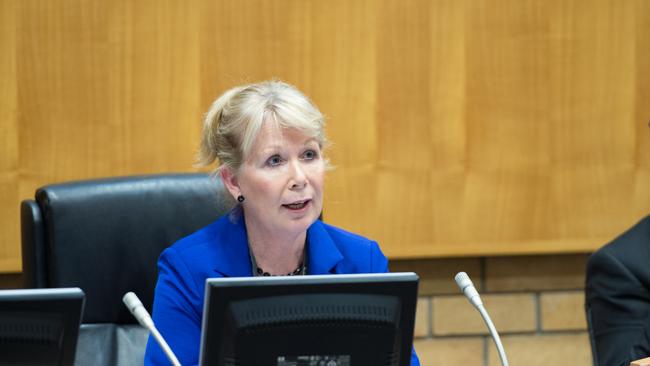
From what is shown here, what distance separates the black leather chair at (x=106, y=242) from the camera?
85.5 inches

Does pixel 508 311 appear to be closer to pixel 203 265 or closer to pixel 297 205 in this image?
pixel 297 205

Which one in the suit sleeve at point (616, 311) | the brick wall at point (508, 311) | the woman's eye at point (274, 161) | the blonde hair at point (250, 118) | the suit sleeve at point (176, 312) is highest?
the blonde hair at point (250, 118)

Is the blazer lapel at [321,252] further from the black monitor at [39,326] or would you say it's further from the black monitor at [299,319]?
the black monitor at [39,326]

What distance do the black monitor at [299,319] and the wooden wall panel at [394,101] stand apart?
1.48m

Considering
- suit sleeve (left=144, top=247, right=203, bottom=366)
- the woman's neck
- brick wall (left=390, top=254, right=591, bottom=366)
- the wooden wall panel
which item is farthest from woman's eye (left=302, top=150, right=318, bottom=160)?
brick wall (left=390, top=254, right=591, bottom=366)

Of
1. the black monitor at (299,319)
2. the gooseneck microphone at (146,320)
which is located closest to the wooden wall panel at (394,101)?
the gooseneck microphone at (146,320)

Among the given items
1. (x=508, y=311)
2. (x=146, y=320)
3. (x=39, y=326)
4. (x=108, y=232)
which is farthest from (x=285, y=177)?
(x=508, y=311)

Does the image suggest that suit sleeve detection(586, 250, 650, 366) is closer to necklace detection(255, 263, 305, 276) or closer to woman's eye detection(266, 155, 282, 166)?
necklace detection(255, 263, 305, 276)

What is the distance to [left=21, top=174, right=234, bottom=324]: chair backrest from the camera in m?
2.17

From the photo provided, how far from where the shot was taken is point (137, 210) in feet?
7.32

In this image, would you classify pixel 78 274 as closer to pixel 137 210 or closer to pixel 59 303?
pixel 137 210

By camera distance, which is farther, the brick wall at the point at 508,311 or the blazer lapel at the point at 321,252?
the brick wall at the point at 508,311

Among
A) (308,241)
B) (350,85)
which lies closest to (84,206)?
(308,241)

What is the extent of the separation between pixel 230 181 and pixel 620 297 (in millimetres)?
888
